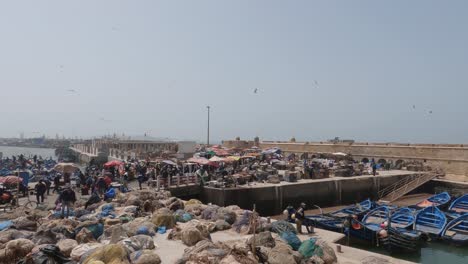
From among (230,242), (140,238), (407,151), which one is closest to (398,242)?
(230,242)

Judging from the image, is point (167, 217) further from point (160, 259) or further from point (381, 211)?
point (381, 211)

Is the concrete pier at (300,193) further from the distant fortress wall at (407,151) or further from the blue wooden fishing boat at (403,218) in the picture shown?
the blue wooden fishing boat at (403,218)

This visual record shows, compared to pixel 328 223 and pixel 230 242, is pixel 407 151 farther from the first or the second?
pixel 230 242

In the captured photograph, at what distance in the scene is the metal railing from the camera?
94.0 feet

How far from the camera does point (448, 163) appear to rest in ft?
110

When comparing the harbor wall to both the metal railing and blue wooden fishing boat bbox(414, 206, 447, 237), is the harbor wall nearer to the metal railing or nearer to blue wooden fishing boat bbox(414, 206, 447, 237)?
the metal railing

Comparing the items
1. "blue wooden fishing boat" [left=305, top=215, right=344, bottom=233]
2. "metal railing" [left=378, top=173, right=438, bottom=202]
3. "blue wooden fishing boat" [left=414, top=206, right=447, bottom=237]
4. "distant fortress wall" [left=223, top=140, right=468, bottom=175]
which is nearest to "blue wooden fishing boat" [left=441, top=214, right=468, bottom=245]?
"blue wooden fishing boat" [left=414, top=206, right=447, bottom=237]

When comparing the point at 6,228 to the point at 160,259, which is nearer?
the point at 160,259

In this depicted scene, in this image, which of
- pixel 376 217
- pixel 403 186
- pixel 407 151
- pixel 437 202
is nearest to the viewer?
pixel 376 217

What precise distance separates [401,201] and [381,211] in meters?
8.80

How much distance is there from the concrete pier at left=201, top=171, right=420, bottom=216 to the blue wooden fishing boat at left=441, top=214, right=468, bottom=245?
9.04 meters

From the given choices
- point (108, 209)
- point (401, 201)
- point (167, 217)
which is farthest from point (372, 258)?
point (401, 201)

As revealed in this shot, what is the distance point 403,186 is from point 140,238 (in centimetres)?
2414

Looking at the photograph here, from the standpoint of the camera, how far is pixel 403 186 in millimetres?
29516
